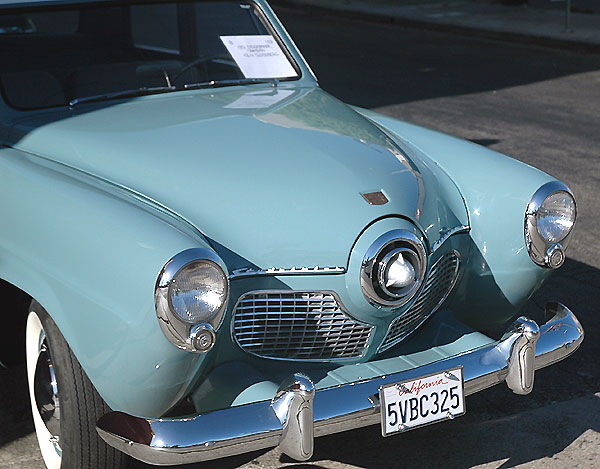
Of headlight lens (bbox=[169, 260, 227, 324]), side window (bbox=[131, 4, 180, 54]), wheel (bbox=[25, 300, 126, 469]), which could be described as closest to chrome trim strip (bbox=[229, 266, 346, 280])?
headlight lens (bbox=[169, 260, 227, 324])

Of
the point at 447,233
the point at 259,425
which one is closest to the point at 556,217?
the point at 447,233

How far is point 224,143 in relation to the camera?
11.6 ft

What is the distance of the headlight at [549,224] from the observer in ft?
11.6

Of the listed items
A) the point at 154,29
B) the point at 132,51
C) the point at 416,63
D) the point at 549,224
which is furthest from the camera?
the point at 416,63

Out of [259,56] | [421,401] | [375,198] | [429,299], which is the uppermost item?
[259,56]

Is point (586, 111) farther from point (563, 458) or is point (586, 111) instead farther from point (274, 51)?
point (563, 458)

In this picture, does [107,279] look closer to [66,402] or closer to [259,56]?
[66,402]

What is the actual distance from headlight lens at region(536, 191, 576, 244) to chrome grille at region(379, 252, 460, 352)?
0.34 m

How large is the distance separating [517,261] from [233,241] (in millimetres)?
1104

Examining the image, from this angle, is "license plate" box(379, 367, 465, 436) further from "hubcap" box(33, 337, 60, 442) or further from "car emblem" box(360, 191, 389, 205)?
"hubcap" box(33, 337, 60, 442)

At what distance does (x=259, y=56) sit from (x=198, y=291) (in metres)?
1.94

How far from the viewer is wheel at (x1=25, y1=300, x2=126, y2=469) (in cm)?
299

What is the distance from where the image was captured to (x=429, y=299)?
→ 3428mm

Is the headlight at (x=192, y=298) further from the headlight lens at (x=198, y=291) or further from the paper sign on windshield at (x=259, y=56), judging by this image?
the paper sign on windshield at (x=259, y=56)
